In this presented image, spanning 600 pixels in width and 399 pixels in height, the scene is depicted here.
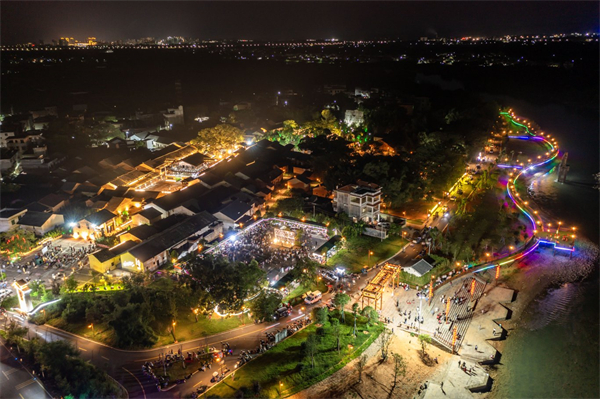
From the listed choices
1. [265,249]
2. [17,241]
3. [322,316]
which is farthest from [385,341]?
[17,241]

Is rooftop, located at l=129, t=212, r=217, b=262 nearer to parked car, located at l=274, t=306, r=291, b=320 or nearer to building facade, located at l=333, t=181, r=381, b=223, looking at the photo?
parked car, located at l=274, t=306, r=291, b=320

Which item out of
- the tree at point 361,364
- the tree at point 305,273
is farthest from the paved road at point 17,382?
the tree at point 305,273

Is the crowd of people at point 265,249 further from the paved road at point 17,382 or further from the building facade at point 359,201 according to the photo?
the paved road at point 17,382

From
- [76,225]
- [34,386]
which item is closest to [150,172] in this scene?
[76,225]

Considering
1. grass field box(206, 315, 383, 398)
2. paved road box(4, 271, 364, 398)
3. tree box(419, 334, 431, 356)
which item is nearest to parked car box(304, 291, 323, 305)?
→ paved road box(4, 271, 364, 398)

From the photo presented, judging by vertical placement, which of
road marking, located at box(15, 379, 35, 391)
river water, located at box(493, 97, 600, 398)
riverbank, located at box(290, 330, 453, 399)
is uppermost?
road marking, located at box(15, 379, 35, 391)

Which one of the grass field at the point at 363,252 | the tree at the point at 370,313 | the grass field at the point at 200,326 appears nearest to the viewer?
the grass field at the point at 200,326
